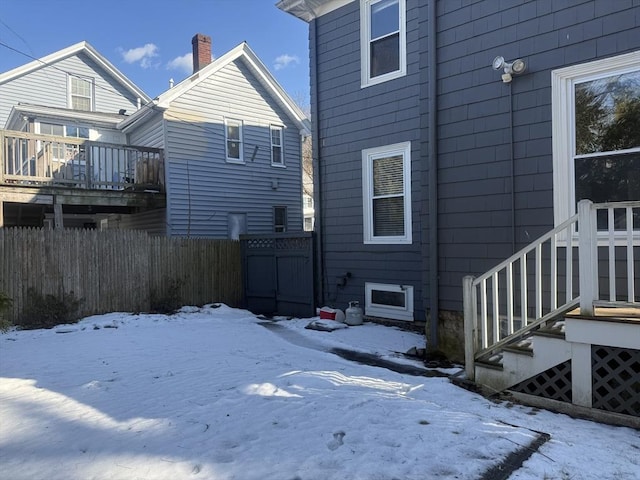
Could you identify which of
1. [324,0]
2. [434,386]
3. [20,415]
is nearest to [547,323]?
[434,386]

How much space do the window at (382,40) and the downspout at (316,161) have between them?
1.19m

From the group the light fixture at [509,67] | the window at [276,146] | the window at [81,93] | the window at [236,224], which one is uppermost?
the window at [81,93]

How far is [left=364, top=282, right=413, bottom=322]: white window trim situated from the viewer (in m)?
7.84

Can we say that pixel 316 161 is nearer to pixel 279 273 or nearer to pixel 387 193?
pixel 387 193

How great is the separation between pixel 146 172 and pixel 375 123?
7.11 metres

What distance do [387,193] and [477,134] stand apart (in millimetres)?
2754

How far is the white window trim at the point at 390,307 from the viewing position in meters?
7.84

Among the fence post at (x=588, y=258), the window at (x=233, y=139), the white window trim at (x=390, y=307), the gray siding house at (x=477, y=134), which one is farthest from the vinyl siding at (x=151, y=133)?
the fence post at (x=588, y=258)

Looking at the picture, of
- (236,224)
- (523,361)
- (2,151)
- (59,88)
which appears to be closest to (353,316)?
(523,361)

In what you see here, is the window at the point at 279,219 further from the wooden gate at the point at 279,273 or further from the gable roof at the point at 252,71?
the wooden gate at the point at 279,273

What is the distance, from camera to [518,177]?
5379mm

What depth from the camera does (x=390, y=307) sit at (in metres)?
8.16

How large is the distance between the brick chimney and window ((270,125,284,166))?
3.59 m

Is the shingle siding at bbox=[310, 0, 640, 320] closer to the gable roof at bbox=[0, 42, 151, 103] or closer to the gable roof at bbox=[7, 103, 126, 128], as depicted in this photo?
the gable roof at bbox=[7, 103, 126, 128]
